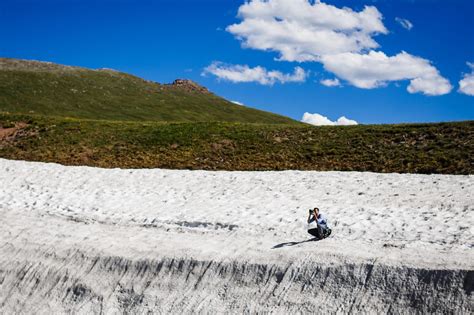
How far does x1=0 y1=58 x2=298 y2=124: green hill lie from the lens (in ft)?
269

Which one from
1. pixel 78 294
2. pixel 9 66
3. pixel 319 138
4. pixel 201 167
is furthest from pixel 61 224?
pixel 9 66

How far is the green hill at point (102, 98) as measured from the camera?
82062mm

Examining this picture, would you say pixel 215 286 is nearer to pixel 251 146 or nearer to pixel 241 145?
pixel 251 146

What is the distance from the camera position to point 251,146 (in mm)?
36781

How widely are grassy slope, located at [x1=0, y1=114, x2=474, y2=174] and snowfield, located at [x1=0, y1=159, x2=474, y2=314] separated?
18.4ft

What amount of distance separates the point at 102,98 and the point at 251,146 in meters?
64.8

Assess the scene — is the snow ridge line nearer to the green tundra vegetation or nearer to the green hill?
the green tundra vegetation

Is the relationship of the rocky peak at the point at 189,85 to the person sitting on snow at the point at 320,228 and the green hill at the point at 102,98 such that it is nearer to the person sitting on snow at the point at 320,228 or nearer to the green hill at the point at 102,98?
the green hill at the point at 102,98

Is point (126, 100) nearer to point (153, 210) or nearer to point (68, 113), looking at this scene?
point (68, 113)

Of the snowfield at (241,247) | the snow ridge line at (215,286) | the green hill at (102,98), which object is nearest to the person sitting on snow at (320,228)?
the snowfield at (241,247)

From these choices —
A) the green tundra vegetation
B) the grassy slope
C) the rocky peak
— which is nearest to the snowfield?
the grassy slope

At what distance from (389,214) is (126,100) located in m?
85.4

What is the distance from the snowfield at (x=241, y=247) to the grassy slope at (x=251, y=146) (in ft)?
18.4

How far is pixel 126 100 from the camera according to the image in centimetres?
9700
